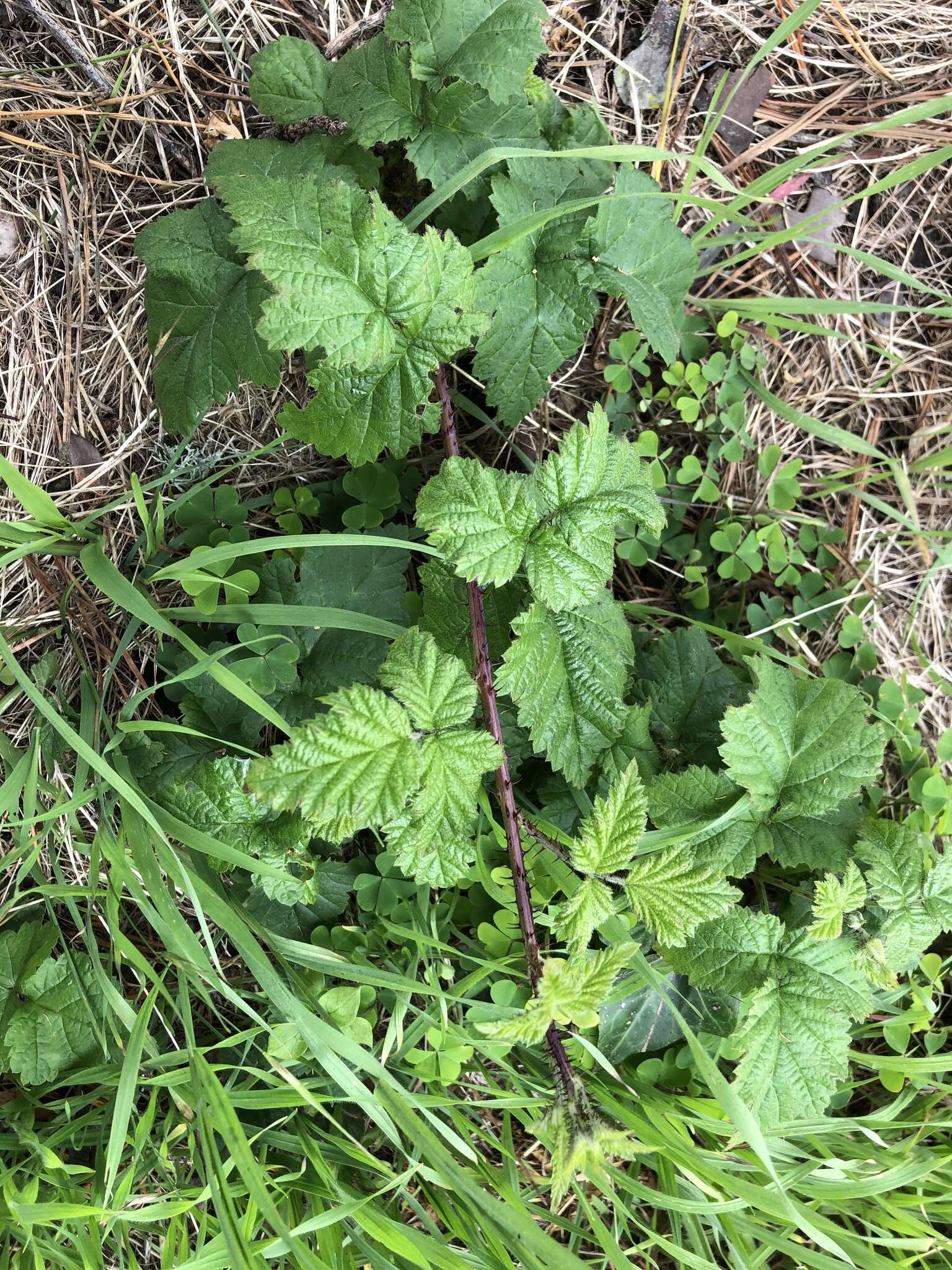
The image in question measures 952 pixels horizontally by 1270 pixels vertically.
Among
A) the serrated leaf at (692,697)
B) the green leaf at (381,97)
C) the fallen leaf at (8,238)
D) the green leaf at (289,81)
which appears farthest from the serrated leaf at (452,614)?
the fallen leaf at (8,238)

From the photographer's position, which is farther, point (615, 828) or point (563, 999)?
point (615, 828)

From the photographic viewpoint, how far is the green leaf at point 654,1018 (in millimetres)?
2072

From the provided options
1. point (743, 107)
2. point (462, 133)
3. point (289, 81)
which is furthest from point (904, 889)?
point (289, 81)

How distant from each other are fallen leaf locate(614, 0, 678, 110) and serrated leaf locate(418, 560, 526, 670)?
4.57 feet

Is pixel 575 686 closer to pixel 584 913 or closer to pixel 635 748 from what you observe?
pixel 635 748

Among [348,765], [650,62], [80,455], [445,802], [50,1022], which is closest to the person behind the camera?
[348,765]

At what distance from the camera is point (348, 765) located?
4.81 feet

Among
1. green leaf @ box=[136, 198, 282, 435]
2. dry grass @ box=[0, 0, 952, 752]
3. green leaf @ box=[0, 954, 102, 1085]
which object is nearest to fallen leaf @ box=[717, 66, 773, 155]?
dry grass @ box=[0, 0, 952, 752]

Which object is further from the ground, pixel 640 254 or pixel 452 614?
pixel 640 254

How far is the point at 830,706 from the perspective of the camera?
192cm

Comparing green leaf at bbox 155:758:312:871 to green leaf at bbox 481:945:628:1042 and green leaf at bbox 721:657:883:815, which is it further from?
green leaf at bbox 721:657:883:815

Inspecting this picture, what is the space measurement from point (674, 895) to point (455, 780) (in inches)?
19.7

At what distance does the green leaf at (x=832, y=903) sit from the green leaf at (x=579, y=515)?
0.82 metres

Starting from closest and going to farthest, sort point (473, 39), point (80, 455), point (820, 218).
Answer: point (473, 39), point (80, 455), point (820, 218)
